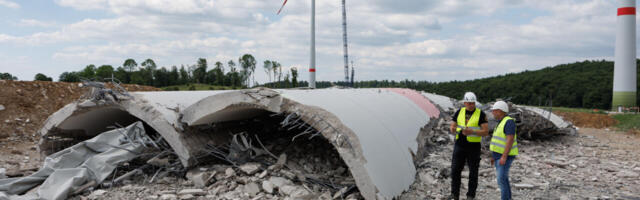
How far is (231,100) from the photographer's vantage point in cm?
486

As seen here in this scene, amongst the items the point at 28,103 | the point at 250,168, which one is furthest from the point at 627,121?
the point at 28,103

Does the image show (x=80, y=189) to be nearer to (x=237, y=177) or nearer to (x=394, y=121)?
(x=237, y=177)

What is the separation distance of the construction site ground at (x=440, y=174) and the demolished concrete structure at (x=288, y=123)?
43cm

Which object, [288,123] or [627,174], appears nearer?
[288,123]

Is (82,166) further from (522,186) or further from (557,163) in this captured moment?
(557,163)

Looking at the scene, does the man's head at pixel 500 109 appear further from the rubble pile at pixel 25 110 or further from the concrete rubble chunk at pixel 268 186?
the rubble pile at pixel 25 110

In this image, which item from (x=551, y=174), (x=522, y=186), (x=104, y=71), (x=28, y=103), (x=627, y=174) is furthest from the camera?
(x=104, y=71)

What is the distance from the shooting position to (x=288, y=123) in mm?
4684

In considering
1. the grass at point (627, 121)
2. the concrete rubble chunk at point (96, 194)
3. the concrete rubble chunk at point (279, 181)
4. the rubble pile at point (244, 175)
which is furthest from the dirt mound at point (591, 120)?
the concrete rubble chunk at point (96, 194)

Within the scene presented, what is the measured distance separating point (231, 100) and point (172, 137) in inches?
40.4

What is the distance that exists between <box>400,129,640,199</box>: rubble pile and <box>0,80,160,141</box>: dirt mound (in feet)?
36.2

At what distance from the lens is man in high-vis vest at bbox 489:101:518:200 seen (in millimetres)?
4461

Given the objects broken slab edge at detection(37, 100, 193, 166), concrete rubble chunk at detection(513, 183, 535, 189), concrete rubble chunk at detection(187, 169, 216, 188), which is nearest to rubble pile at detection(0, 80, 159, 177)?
broken slab edge at detection(37, 100, 193, 166)

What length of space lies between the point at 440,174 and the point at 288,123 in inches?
106
